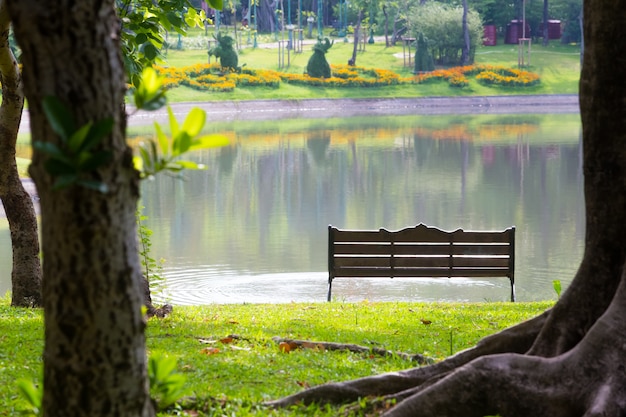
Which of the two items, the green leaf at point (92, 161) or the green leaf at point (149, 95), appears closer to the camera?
the green leaf at point (92, 161)

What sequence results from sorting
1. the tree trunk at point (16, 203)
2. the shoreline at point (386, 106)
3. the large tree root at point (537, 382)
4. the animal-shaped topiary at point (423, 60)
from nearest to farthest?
the large tree root at point (537, 382) → the tree trunk at point (16, 203) → the shoreline at point (386, 106) → the animal-shaped topiary at point (423, 60)

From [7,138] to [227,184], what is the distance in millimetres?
17894

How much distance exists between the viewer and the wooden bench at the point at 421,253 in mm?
11023

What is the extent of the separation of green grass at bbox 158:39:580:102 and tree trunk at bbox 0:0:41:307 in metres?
48.8

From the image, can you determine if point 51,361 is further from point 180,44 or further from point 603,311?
point 180,44

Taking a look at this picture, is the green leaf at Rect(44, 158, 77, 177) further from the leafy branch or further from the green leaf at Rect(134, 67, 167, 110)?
the green leaf at Rect(134, 67, 167, 110)

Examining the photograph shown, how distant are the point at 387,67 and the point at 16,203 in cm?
6321

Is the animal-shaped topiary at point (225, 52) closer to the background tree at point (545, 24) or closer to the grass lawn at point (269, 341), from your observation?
the background tree at point (545, 24)

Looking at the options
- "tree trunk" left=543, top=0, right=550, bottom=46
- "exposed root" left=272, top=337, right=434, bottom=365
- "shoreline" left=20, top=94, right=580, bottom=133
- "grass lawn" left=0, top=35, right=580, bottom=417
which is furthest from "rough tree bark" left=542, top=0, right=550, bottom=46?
"exposed root" left=272, top=337, right=434, bottom=365

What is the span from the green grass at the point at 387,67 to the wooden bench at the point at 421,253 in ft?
155

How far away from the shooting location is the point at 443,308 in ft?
30.2

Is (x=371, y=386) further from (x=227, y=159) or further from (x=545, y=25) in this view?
(x=545, y=25)

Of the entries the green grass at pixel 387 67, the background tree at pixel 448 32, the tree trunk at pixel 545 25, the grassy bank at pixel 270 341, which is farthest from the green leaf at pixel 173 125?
the tree trunk at pixel 545 25

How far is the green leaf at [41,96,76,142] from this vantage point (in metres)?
2.27
